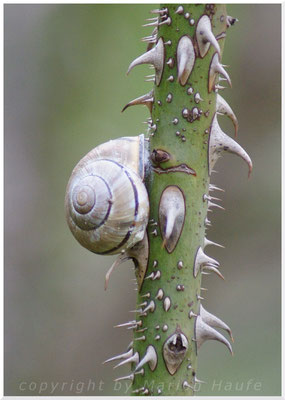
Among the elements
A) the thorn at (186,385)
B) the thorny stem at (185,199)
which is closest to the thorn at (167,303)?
the thorny stem at (185,199)

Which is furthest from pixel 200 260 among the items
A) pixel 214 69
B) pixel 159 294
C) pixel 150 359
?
pixel 214 69

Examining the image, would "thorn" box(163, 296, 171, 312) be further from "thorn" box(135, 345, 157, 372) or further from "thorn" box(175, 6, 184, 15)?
"thorn" box(175, 6, 184, 15)

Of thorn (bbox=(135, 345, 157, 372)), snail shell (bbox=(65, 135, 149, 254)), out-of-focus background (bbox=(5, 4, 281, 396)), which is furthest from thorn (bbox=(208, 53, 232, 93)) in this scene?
out-of-focus background (bbox=(5, 4, 281, 396))

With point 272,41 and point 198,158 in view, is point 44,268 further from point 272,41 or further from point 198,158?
point 198,158

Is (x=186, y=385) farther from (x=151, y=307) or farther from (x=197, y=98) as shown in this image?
(x=197, y=98)

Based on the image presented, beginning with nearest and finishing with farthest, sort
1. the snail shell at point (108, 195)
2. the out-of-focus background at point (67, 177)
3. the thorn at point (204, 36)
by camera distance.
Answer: the thorn at point (204, 36) < the snail shell at point (108, 195) < the out-of-focus background at point (67, 177)

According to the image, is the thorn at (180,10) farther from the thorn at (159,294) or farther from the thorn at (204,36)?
the thorn at (159,294)
